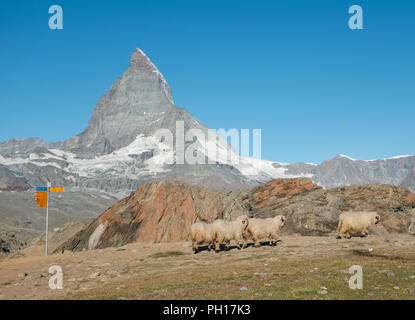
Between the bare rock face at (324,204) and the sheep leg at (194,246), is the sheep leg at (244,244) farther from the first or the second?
the bare rock face at (324,204)

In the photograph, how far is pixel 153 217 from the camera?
32156 mm

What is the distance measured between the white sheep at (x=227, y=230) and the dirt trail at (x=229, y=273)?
82cm

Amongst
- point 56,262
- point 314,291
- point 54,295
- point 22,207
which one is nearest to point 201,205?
point 56,262

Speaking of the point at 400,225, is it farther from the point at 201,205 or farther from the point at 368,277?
the point at 368,277

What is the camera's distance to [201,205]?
115 feet

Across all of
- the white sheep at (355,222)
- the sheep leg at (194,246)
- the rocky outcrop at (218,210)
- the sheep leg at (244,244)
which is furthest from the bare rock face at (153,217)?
the white sheep at (355,222)

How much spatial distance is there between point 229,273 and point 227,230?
8.76 m

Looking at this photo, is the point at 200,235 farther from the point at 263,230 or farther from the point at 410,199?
the point at 410,199

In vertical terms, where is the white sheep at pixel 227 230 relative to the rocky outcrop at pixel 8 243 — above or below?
above

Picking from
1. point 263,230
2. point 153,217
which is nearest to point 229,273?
point 263,230

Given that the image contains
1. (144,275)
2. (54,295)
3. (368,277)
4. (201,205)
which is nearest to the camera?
(368,277)

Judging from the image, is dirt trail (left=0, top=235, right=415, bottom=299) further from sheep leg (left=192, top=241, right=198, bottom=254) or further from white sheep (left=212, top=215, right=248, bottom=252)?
white sheep (left=212, top=215, right=248, bottom=252)

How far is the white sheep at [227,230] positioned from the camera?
25.9 meters
